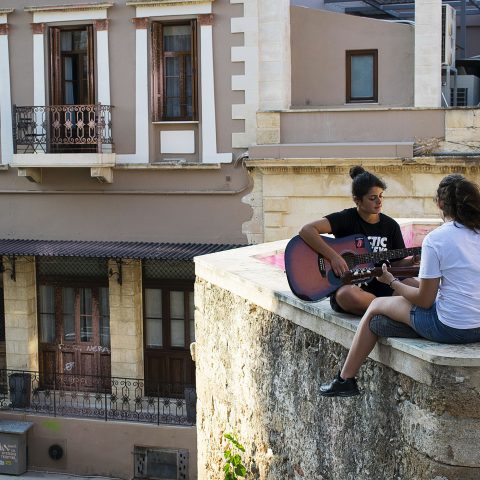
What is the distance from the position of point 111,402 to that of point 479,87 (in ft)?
30.5

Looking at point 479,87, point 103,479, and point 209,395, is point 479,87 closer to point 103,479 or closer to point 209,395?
point 103,479

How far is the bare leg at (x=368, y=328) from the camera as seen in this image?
574 cm

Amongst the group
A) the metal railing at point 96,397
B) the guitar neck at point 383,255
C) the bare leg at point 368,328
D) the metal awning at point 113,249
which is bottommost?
the metal railing at point 96,397

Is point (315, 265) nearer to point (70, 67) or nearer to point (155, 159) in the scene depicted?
point (155, 159)

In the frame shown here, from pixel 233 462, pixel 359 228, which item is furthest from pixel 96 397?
pixel 359 228

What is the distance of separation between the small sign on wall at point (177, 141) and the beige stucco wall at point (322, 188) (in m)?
1.40

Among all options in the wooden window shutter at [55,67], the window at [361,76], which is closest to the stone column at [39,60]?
the wooden window shutter at [55,67]

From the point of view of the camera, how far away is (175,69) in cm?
1881

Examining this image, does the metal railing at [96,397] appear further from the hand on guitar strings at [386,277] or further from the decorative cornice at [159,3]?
the hand on guitar strings at [386,277]

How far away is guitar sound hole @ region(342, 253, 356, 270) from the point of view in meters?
6.85

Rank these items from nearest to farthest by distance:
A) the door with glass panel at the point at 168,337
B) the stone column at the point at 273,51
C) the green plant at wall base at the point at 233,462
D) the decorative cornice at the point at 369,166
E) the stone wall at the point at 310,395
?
the stone wall at the point at 310,395, the green plant at wall base at the point at 233,462, the decorative cornice at the point at 369,166, the stone column at the point at 273,51, the door with glass panel at the point at 168,337

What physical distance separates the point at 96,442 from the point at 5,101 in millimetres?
6484


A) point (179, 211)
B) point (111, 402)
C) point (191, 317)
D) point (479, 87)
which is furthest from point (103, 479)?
point (479, 87)

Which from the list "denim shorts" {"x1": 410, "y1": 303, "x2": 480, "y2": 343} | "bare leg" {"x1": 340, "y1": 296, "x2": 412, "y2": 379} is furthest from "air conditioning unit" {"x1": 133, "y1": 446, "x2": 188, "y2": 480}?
"denim shorts" {"x1": 410, "y1": 303, "x2": 480, "y2": 343}
